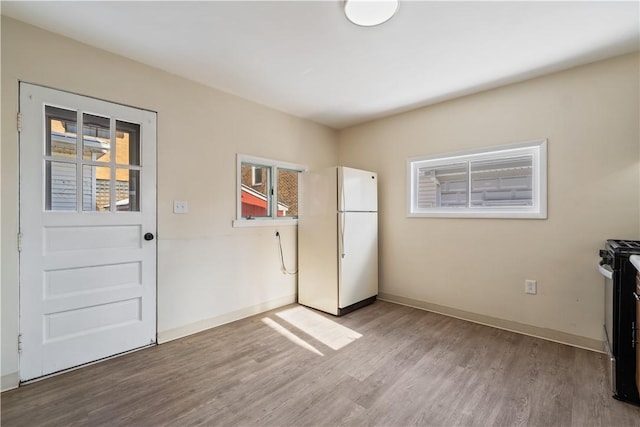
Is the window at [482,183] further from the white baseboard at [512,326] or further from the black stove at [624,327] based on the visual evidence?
the white baseboard at [512,326]

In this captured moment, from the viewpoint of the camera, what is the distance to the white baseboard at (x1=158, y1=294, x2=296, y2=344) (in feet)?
8.72

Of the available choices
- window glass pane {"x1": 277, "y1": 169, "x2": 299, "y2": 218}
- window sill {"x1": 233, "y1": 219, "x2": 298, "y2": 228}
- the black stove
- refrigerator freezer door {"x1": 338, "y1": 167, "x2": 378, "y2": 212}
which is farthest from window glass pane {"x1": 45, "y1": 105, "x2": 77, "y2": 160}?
the black stove

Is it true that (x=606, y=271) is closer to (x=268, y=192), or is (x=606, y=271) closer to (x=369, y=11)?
(x=369, y=11)

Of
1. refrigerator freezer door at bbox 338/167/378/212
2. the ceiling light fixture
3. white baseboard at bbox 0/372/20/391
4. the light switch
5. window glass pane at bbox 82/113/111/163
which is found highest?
the ceiling light fixture

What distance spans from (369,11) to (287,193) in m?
2.31

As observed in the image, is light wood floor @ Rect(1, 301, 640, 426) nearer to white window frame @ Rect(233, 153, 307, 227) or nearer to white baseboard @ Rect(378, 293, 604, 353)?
white baseboard @ Rect(378, 293, 604, 353)

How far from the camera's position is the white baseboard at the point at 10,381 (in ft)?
6.21

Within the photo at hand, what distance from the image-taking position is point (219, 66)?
2535mm

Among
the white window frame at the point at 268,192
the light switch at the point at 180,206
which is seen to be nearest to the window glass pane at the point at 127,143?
the light switch at the point at 180,206

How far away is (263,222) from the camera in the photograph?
11.2 ft

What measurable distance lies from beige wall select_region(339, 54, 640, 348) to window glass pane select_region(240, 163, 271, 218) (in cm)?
171

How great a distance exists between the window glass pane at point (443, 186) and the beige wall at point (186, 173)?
1.64 metres

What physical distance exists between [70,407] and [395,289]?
10.5 ft

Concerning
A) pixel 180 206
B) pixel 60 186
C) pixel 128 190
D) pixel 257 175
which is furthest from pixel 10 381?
pixel 257 175
